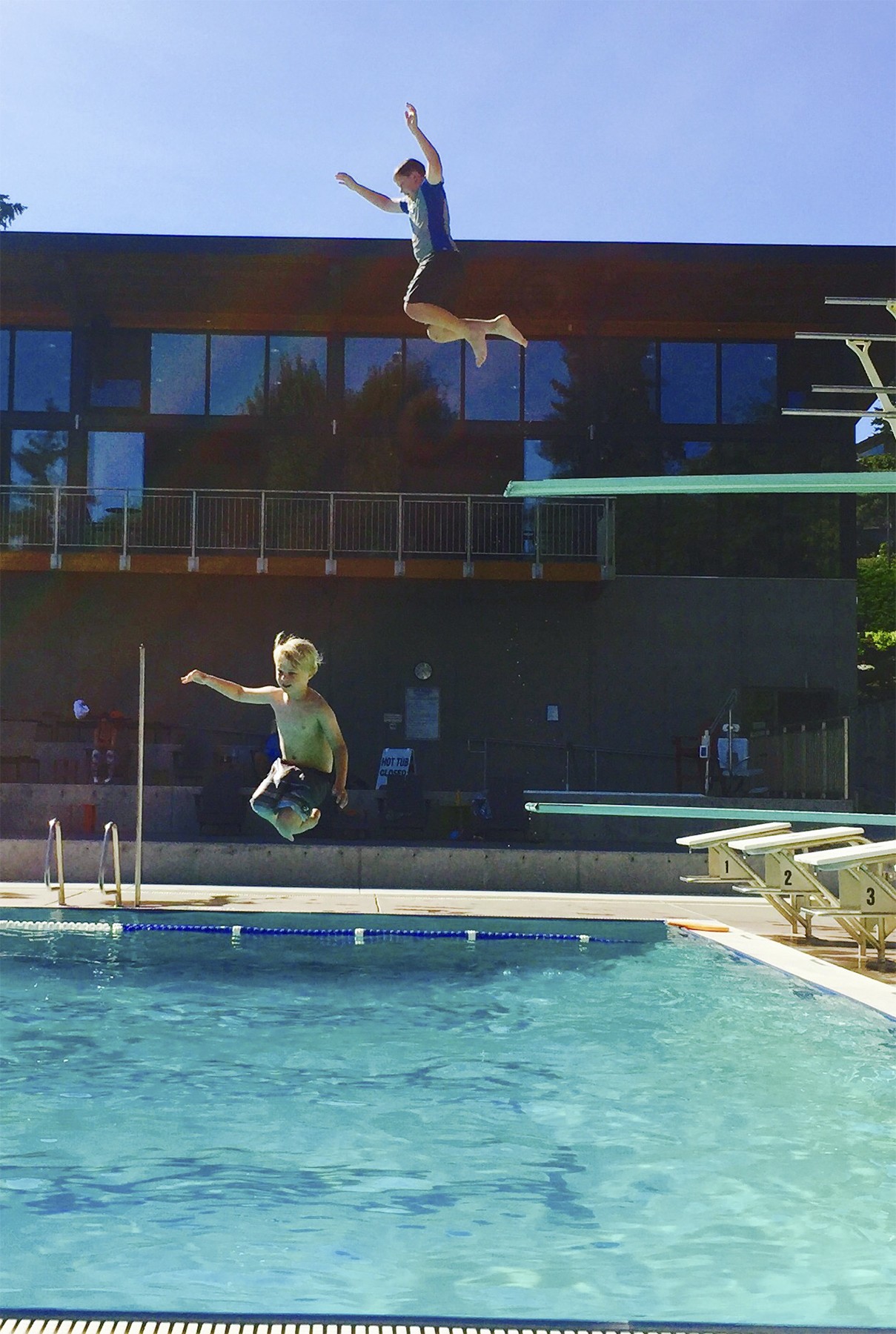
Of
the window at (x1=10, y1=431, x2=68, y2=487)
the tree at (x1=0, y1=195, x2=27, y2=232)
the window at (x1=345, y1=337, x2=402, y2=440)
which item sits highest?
the tree at (x1=0, y1=195, x2=27, y2=232)

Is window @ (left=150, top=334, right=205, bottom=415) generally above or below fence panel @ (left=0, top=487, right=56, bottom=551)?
above

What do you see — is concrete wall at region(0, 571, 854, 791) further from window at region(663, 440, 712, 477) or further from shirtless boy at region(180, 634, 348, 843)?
shirtless boy at region(180, 634, 348, 843)

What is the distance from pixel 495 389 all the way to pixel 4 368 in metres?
7.97

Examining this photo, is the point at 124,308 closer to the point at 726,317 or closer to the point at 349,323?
the point at 349,323

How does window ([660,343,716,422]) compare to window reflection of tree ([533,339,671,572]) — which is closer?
window reflection of tree ([533,339,671,572])

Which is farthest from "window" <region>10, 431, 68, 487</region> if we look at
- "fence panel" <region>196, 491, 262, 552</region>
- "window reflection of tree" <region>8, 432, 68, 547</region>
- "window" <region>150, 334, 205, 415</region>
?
"fence panel" <region>196, 491, 262, 552</region>

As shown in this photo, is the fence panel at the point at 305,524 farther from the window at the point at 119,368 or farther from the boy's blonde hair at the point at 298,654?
the boy's blonde hair at the point at 298,654

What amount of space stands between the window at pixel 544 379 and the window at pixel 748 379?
2.61 m

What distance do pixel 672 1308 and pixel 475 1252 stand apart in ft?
2.87

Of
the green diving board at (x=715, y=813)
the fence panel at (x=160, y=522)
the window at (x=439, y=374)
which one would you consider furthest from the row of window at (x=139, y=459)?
the green diving board at (x=715, y=813)

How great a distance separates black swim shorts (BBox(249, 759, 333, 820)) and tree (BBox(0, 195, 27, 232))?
2377 cm

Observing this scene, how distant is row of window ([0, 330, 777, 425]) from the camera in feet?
67.8

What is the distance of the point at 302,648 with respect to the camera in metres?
5.47

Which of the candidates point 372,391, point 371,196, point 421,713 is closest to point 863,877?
point 371,196
